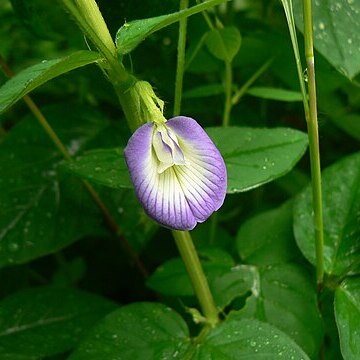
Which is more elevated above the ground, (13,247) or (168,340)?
(13,247)

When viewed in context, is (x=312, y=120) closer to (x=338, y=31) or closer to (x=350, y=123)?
(x=338, y=31)

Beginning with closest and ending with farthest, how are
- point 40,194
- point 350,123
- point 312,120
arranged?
point 312,120, point 40,194, point 350,123

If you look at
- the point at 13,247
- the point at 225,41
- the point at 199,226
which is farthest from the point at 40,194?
the point at 225,41

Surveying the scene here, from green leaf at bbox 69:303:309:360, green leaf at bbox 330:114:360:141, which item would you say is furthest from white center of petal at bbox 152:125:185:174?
green leaf at bbox 330:114:360:141

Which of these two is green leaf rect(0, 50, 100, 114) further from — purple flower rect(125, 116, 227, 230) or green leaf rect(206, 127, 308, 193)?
green leaf rect(206, 127, 308, 193)

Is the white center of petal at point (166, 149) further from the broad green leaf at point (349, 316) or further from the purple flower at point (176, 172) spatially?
the broad green leaf at point (349, 316)

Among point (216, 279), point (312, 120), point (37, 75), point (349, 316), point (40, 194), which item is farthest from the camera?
point (40, 194)

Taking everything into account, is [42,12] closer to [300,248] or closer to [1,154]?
[1,154]

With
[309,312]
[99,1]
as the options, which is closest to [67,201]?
[99,1]
